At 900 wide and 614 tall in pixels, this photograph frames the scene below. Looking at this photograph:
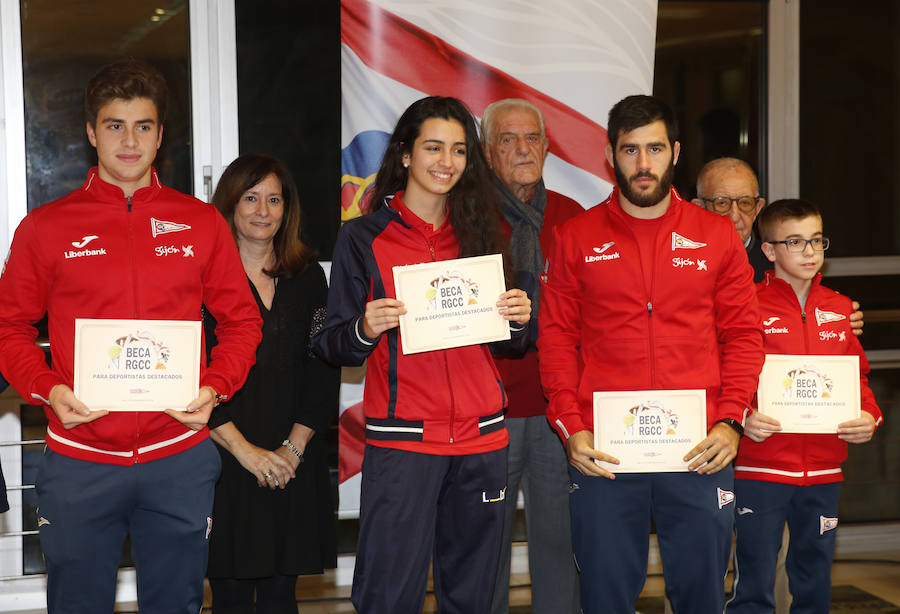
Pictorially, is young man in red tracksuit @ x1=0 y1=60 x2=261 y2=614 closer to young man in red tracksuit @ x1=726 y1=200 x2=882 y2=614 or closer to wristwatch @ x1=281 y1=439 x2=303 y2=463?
wristwatch @ x1=281 y1=439 x2=303 y2=463

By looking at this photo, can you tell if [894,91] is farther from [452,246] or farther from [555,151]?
[452,246]

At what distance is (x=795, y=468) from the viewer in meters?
3.07

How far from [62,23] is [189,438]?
2.52 meters

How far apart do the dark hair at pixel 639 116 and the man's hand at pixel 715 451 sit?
0.83 m

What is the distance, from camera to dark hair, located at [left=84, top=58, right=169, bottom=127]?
2434 millimetres

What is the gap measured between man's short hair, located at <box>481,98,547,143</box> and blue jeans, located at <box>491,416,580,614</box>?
3.33 ft

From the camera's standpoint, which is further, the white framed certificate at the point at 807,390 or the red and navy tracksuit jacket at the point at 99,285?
the white framed certificate at the point at 807,390

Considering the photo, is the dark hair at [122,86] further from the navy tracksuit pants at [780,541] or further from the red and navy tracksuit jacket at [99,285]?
the navy tracksuit pants at [780,541]

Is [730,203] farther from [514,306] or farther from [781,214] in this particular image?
[514,306]

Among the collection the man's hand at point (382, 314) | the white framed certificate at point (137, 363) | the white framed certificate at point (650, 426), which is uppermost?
the man's hand at point (382, 314)

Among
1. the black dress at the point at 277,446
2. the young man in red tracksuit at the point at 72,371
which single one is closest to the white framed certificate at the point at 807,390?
the black dress at the point at 277,446

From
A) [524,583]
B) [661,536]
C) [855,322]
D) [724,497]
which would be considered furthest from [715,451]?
[524,583]

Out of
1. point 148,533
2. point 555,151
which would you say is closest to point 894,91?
point 555,151

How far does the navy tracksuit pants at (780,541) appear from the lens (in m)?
3.09
